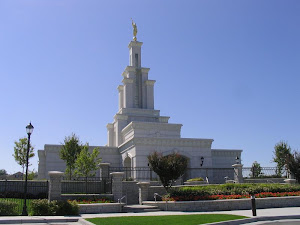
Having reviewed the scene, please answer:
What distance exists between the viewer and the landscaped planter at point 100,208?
1728 cm

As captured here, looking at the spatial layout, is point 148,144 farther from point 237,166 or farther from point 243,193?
point 243,193

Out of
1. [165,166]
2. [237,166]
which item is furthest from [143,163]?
[165,166]

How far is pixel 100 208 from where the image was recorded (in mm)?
17688

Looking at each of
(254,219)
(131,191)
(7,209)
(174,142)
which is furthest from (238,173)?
(7,209)

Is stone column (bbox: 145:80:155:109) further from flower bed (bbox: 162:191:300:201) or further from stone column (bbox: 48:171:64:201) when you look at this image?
stone column (bbox: 48:171:64:201)

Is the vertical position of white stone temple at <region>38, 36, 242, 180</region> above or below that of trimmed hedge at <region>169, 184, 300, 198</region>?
above

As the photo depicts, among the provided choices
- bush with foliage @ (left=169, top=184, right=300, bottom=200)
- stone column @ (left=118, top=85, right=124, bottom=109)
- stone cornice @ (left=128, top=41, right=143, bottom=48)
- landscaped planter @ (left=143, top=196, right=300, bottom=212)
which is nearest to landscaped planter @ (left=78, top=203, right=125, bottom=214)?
landscaped planter @ (left=143, top=196, right=300, bottom=212)

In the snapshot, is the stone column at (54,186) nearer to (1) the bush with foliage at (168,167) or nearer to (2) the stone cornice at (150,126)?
(1) the bush with foliage at (168,167)

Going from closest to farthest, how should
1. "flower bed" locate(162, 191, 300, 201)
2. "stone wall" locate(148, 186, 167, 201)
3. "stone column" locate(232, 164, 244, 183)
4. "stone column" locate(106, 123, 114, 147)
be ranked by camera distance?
"flower bed" locate(162, 191, 300, 201), "stone wall" locate(148, 186, 167, 201), "stone column" locate(232, 164, 244, 183), "stone column" locate(106, 123, 114, 147)

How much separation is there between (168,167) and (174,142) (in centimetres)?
1642

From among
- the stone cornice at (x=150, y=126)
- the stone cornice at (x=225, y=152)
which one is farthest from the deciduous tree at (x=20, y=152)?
the stone cornice at (x=225, y=152)

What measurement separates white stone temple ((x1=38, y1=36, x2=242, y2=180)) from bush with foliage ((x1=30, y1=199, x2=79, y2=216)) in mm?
13844

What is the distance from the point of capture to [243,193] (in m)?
20.5

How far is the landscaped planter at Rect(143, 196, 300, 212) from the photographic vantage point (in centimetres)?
1797
